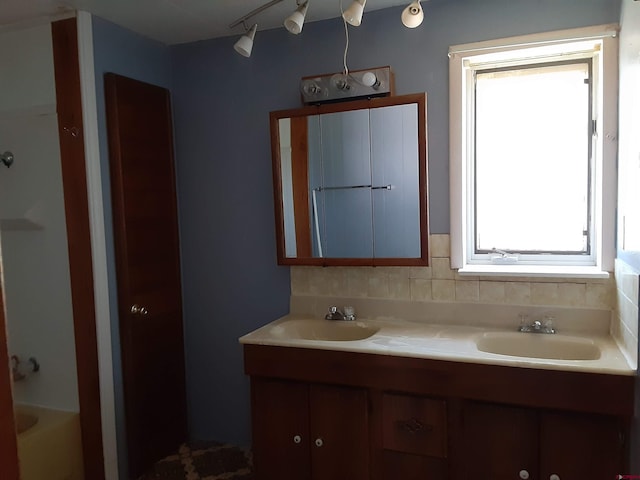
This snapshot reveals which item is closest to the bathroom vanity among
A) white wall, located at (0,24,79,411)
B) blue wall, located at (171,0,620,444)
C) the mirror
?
the mirror

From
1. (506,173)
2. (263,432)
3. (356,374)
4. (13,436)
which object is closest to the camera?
(13,436)

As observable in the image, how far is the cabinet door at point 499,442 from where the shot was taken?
1689 mm

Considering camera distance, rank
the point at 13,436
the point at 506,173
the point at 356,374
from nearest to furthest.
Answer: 1. the point at 13,436
2. the point at 356,374
3. the point at 506,173

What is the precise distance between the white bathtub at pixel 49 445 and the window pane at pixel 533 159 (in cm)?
210

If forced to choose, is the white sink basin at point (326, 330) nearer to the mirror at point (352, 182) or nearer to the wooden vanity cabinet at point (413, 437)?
the mirror at point (352, 182)

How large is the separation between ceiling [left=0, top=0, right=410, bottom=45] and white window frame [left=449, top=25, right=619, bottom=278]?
45cm

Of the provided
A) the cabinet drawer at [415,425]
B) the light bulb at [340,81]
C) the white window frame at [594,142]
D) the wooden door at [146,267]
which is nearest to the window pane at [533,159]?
the white window frame at [594,142]

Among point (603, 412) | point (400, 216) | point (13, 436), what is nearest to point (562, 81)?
point (400, 216)

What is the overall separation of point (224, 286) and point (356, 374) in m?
1.04

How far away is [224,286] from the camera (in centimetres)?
266

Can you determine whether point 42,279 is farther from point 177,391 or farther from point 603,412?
point 603,412

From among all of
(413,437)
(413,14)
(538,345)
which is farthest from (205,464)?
(413,14)

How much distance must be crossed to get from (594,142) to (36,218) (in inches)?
100

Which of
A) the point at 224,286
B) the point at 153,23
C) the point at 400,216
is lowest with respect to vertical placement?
the point at 224,286
